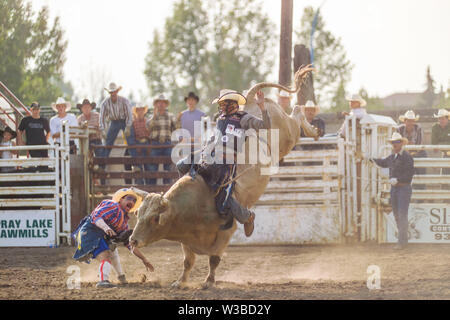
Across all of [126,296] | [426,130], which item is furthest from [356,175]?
[426,130]

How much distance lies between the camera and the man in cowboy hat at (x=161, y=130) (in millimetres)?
11336

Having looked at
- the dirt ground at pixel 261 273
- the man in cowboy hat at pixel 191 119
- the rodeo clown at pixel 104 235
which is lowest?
the dirt ground at pixel 261 273

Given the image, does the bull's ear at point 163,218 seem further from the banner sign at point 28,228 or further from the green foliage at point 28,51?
the green foliage at point 28,51

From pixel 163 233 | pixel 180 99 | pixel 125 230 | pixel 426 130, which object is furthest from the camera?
pixel 180 99

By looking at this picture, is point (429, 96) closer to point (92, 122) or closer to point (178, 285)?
point (92, 122)

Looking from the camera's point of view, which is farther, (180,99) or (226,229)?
(180,99)

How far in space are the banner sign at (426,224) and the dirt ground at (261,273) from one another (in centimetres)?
35

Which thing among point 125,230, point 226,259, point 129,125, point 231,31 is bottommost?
point 226,259

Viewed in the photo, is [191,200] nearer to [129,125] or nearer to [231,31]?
[129,125]

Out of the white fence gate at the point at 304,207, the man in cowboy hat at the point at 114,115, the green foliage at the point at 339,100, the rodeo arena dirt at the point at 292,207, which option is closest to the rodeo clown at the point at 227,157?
the rodeo arena dirt at the point at 292,207

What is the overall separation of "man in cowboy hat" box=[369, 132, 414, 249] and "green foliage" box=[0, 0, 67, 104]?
804 centimetres

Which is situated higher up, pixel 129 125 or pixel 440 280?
pixel 129 125

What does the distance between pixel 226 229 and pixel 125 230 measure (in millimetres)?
984

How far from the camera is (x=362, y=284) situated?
666cm
